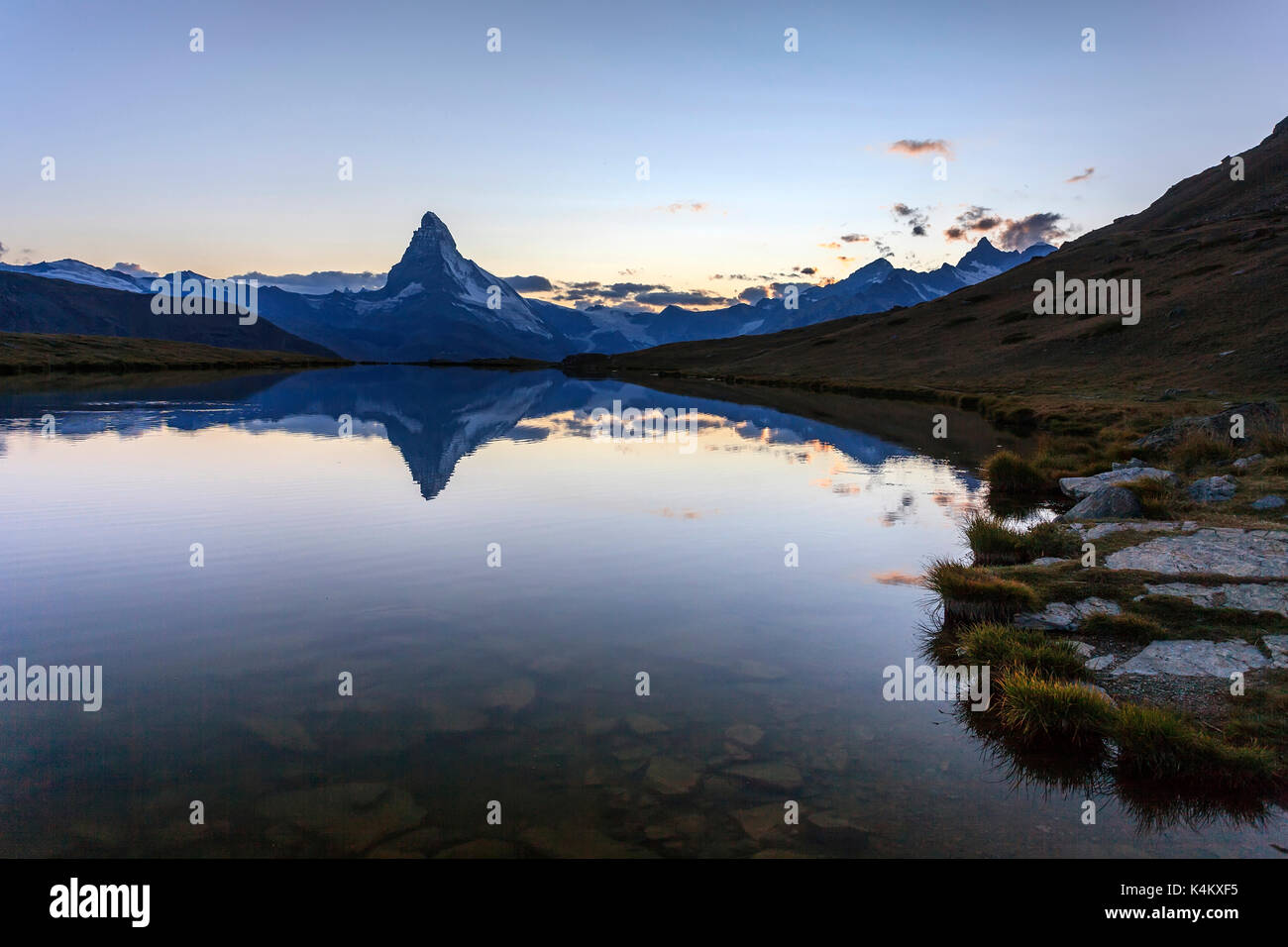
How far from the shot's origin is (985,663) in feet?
41.5

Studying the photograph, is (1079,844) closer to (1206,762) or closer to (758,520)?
(1206,762)

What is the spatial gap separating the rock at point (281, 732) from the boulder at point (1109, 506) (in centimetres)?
2167

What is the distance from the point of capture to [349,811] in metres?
8.52

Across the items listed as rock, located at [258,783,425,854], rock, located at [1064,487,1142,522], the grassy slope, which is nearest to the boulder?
rock, located at [1064,487,1142,522]

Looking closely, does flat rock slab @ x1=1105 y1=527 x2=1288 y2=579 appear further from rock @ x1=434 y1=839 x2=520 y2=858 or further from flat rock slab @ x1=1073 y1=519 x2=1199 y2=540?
rock @ x1=434 y1=839 x2=520 y2=858

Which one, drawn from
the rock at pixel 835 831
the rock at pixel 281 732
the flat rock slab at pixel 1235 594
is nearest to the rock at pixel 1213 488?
the flat rock slab at pixel 1235 594

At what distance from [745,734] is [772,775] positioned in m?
1.10

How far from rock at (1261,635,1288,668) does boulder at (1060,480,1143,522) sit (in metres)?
9.96

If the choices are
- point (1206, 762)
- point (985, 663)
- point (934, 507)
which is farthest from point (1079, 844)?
point (934, 507)

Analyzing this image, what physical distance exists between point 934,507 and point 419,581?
19.8m

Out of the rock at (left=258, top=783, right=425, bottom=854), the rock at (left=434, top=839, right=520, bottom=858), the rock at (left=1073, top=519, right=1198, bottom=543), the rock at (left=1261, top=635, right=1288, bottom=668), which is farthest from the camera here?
the rock at (left=1073, top=519, right=1198, bottom=543)

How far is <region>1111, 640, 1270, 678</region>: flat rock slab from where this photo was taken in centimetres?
1159

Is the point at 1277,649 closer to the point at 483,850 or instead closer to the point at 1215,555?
the point at 1215,555
